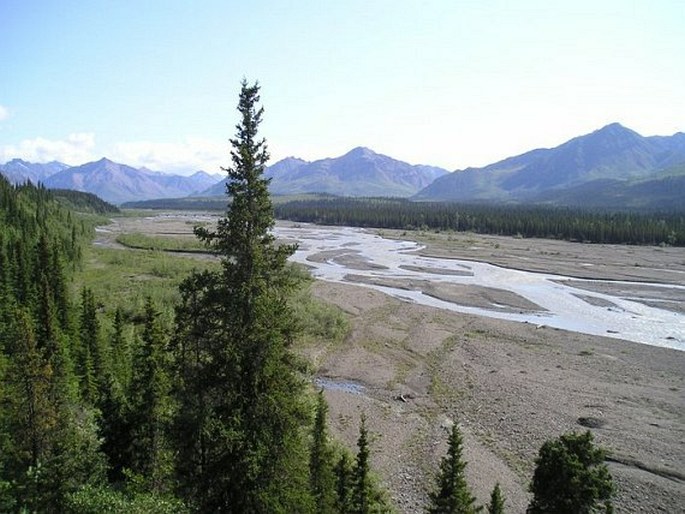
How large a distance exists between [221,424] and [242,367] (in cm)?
140

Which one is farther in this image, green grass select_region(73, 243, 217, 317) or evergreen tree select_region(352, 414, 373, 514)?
green grass select_region(73, 243, 217, 317)

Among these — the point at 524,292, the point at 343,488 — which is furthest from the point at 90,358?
the point at 524,292

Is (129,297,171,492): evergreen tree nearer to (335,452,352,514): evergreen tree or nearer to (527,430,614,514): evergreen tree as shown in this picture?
(335,452,352,514): evergreen tree

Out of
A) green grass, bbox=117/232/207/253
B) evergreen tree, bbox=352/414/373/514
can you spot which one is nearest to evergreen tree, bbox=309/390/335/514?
evergreen tree, bbox=352/414/373/514

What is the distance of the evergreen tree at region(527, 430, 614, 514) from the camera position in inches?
603

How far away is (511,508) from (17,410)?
22.7 m

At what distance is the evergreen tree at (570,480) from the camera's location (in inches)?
603

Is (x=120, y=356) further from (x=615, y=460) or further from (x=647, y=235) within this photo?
(x=647, y=235)

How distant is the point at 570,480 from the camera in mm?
15492

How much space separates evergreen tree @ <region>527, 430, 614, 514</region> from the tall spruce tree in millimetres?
→ 8988

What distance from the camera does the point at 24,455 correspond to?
64.5 feet

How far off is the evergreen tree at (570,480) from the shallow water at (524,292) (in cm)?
3738

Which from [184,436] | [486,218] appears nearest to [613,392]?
[184,436]

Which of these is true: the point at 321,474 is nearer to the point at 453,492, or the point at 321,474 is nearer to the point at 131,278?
the point at 453,492
